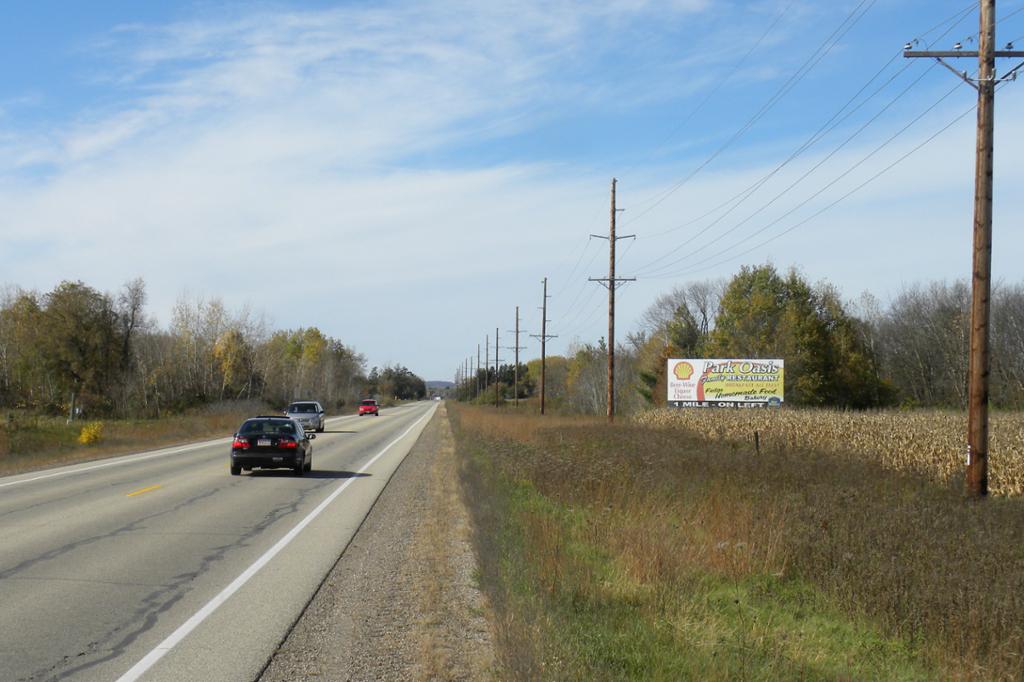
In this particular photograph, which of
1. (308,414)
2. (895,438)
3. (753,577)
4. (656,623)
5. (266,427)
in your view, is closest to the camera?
(656,623)

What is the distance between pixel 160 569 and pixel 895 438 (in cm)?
1993

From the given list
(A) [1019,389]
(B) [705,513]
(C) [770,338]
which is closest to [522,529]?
(B) [705,513]

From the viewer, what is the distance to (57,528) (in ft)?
44.6

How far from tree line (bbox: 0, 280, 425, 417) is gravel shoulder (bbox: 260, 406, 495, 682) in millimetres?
60126

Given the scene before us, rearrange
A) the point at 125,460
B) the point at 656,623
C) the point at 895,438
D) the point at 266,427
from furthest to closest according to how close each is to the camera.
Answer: the point at 125,460 → the point at 895,438 → the point at 266,427 → the point at 656,623

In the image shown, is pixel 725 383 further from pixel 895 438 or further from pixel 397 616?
pixel 397 616

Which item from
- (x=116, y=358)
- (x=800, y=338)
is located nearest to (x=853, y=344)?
(x=800, y=338)

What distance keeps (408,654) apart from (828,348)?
7292 cm

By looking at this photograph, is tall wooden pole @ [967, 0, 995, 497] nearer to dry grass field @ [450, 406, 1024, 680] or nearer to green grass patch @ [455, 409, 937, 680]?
dry grass field @ [450, 406, 1024, 680]

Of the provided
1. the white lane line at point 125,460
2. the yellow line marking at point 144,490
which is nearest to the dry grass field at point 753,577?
the yellow line marking at point 144,490

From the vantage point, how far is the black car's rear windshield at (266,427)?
23938 mm

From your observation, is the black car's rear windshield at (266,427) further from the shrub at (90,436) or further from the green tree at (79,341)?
the green tree at (79,341)

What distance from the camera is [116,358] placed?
7194cm

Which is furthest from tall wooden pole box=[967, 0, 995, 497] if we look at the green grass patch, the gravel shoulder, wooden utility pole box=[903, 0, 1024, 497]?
the gravel shoulder
